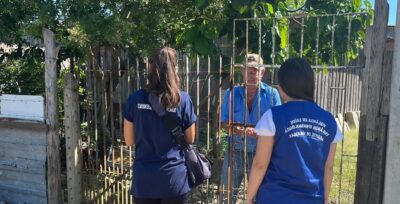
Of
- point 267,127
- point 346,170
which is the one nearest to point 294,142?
point 267,127

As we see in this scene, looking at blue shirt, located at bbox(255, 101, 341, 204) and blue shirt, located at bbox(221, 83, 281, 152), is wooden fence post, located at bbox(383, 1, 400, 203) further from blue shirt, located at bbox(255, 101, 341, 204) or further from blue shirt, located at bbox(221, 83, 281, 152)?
blue shirt, located at bbox(221, 83, 281, 152)

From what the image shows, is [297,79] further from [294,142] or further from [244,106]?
[244,106]

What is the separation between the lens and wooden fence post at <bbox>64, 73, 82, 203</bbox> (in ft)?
14.8

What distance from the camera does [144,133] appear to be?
120 inches

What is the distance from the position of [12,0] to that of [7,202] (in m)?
2.37

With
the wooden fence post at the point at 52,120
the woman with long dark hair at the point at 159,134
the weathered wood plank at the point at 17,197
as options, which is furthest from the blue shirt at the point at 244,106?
the weathered wood plank at the point at 17,197

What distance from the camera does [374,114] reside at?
10.1 ft

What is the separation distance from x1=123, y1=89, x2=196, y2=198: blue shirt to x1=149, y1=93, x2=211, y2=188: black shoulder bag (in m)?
0.04

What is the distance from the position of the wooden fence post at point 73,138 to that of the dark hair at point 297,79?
2756 mm

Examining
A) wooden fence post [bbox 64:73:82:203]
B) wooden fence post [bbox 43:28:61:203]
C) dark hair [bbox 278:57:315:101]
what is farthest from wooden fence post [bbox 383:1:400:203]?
wooden fence post [bbox 43:28:61:203]

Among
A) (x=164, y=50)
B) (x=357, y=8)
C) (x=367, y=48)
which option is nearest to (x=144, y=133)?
(x=164, y=50)

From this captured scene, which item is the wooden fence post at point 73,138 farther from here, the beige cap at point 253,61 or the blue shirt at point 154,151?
the beige cap at point 253,61

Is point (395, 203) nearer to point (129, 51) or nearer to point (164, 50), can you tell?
point (164, 50)

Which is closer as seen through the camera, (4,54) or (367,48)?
(367,48)
